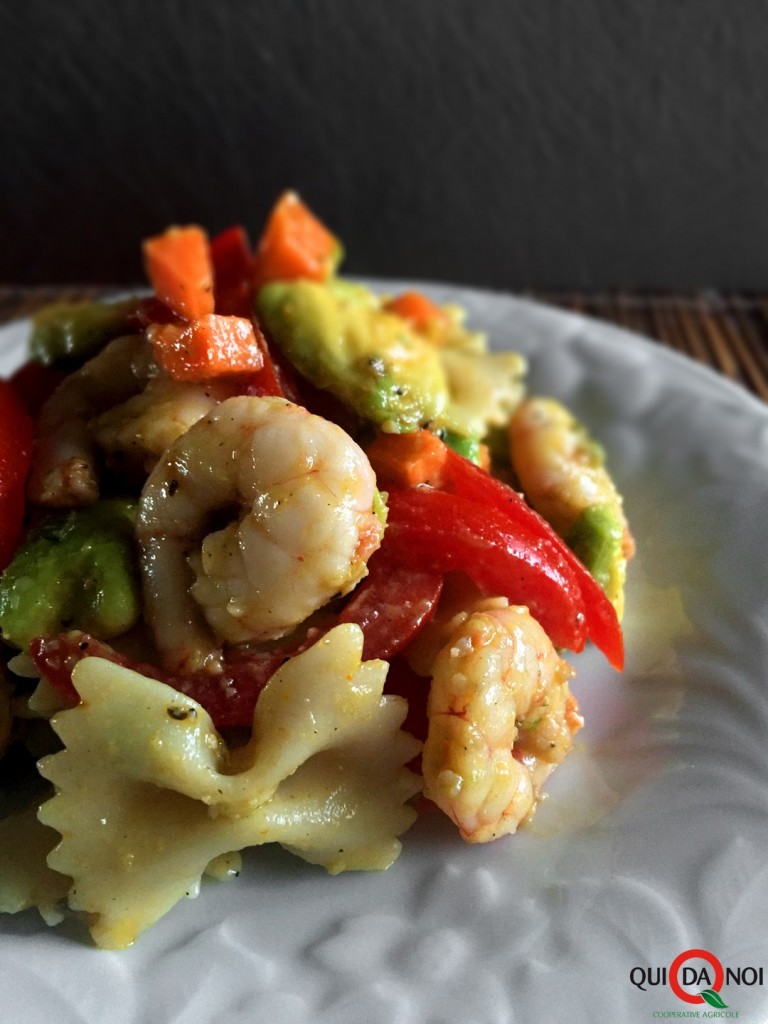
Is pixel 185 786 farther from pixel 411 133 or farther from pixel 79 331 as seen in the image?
pixel 411 133

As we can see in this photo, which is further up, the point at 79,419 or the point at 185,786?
the point at 79,419

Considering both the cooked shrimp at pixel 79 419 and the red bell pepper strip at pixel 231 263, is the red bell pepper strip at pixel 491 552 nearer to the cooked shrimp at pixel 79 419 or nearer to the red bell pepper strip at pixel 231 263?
the cooked shrimp at pixel 79 419

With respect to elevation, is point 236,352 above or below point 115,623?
above

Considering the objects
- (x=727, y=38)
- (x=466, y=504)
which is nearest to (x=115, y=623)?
(x=466, y=504)

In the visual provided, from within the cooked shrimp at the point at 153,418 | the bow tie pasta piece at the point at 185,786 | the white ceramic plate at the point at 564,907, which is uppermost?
the cooked shrimp at the point at 153,418

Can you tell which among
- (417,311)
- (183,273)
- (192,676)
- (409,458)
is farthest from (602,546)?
(183,273)

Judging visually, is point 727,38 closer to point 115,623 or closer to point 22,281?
point 22,281

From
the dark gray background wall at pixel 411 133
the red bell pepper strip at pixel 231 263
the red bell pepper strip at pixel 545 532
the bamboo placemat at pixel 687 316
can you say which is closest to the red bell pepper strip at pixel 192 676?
the red bell pepper strip at pixel 545 532
